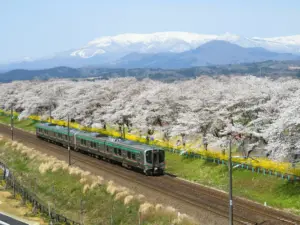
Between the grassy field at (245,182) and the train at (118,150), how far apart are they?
4957mm

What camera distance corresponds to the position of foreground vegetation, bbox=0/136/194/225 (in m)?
34.6

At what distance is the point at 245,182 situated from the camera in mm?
44531

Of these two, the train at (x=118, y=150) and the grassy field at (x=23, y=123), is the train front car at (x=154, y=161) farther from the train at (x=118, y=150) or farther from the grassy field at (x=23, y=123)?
the grassy field at (x=23, y=123)

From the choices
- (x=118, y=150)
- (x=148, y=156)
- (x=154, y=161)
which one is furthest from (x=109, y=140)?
(x=148, y=156)

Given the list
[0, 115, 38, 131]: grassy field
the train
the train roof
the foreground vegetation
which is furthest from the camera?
[0, 115, 38, 131]: grassy field

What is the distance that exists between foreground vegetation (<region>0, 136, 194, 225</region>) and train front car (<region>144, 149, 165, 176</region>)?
5818mm

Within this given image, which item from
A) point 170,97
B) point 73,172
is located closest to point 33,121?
point 170,97

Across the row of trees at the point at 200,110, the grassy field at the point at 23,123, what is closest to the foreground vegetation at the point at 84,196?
the row of trees at the point at 200,110

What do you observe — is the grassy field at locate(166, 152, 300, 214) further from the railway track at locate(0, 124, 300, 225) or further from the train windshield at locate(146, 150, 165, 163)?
the train windshield at locate(146, 150, 165, 163)

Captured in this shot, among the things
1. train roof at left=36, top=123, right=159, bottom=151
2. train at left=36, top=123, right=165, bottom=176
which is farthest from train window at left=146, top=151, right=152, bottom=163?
train roof at left=36, top=123, right=159, bottom=151

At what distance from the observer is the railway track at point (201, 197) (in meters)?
33.5

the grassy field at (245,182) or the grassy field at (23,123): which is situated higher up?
the grassy field at (245,182)

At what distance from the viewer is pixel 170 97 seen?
7019cm

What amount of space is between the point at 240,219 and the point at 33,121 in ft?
283
